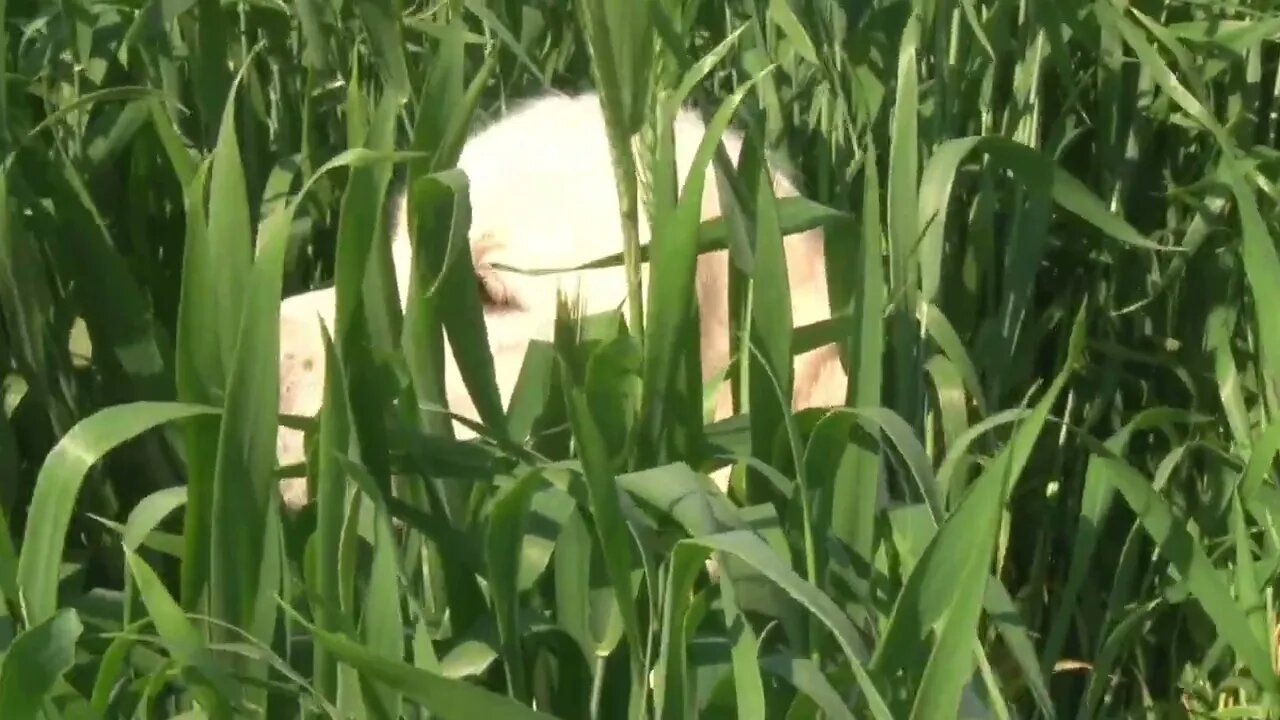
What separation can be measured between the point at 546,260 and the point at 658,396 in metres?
0.31

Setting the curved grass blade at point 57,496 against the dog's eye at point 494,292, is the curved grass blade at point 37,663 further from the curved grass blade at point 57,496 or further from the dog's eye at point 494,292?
the dog's eye at point 494,292

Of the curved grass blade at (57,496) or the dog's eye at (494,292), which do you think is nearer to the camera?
the curved grass blade at (57,496)

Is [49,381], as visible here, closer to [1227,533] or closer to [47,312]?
[47,312]

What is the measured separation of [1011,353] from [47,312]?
532 millimetres

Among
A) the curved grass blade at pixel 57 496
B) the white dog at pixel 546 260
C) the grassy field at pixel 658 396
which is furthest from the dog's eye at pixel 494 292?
the curved grass blade at pixel 57 496

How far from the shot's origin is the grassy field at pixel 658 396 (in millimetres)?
501

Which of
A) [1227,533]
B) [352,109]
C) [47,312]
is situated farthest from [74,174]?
[1227,533]

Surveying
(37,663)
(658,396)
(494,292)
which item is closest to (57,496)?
(37,663)

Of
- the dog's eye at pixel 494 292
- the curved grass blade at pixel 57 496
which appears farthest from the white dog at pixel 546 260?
the curved grass blade at pixel 57 496

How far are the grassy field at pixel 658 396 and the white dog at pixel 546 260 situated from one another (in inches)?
2.2

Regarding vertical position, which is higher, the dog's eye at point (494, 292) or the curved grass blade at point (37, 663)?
the dog's eye at point (494, 292)

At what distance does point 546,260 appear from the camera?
2.82 feet

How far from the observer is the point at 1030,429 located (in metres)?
0.51

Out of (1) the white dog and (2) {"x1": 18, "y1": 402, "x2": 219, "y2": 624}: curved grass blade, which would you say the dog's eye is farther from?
(2) {"x1": 18, "y1": 402, "x2": 219, "y2": 624}: curved grass blade
